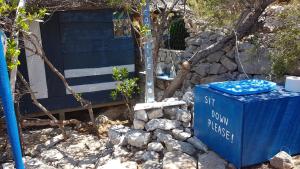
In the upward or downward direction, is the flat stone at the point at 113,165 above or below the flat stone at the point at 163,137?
below

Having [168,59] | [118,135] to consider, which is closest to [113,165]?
[118,135]

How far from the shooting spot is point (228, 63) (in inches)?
254

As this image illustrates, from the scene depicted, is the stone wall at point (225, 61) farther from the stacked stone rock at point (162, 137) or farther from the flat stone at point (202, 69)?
the stacked stone rock at point (162, 137)

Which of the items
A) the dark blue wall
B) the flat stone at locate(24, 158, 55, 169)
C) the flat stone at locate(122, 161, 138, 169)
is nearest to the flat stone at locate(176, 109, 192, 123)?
the flat stone at locate(122, 161, 138, 169)

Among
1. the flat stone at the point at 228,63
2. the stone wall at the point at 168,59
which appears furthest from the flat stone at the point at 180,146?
the stone wall at the point at 168,59

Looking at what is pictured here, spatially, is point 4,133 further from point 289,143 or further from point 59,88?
point 289,143

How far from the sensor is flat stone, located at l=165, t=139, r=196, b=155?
4465mm

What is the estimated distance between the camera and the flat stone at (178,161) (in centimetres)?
416

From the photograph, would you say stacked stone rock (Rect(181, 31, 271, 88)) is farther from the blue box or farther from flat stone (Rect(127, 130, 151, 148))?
flat stone (Rect(127, 130, 151, 148))

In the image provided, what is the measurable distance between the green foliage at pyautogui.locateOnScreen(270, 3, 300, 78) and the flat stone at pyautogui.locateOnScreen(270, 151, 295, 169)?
1.67 m

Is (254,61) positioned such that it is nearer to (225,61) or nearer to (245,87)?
(225,61)

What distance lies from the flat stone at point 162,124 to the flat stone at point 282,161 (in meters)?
1.58

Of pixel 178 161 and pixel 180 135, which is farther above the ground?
pixel 180 135

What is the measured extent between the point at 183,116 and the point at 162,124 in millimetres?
386
